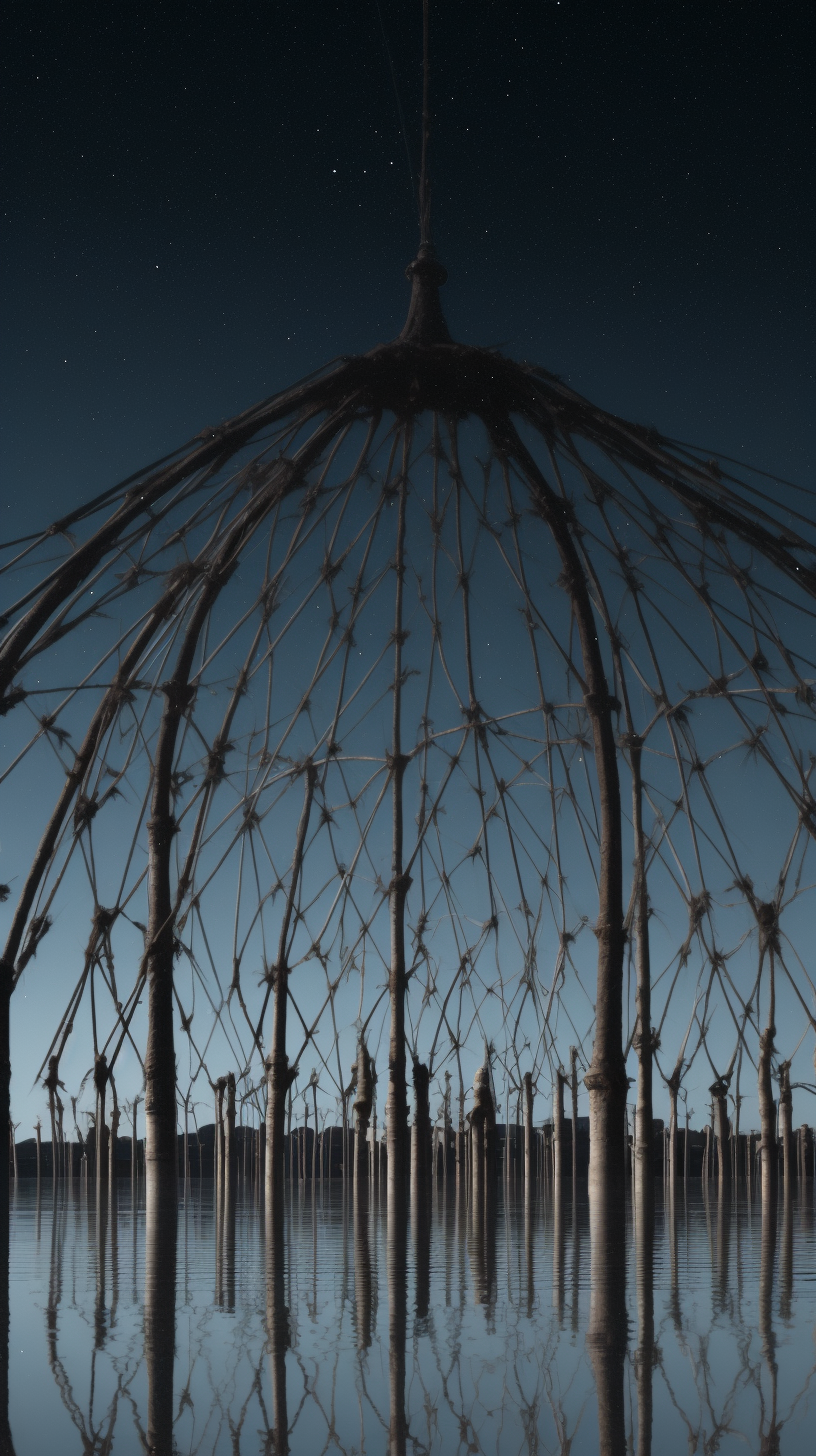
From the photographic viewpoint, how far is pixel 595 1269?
865cm

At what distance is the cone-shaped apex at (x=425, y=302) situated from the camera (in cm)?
1432

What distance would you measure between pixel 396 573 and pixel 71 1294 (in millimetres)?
12965

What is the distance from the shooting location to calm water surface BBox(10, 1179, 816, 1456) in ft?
13.1

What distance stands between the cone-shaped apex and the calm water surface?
8.75 m

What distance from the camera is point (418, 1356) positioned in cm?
517

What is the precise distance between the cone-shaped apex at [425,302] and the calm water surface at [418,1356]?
8.75m

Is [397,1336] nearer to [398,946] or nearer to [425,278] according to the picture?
[425,278]

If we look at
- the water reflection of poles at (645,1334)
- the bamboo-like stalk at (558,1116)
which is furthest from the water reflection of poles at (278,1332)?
the bamboo-like stalk at (558,1116)

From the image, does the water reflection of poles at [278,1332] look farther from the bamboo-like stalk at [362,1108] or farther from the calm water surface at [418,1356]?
the bamboo-like stalk at [362,1108]

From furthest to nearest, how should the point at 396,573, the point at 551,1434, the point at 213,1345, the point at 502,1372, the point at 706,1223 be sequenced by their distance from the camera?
the point at 396,573 < the point at 706,1223 < the point at 213,1345 < the point at 502,1372 < the point at 551,1434

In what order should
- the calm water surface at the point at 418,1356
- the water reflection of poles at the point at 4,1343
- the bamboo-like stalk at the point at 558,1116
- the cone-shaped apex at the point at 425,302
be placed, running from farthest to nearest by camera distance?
the bamboo-like stalk at the point at 558,1116, the cone-shaped apex at the point at 425,302, the calm water surface at the point at 418,1356, the water reflection of poles at the point at 4,1343

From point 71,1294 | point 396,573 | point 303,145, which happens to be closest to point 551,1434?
point 71,1294

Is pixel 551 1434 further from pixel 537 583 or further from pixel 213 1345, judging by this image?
pixel 537 583

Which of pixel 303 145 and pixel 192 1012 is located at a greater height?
pixel 303 145
